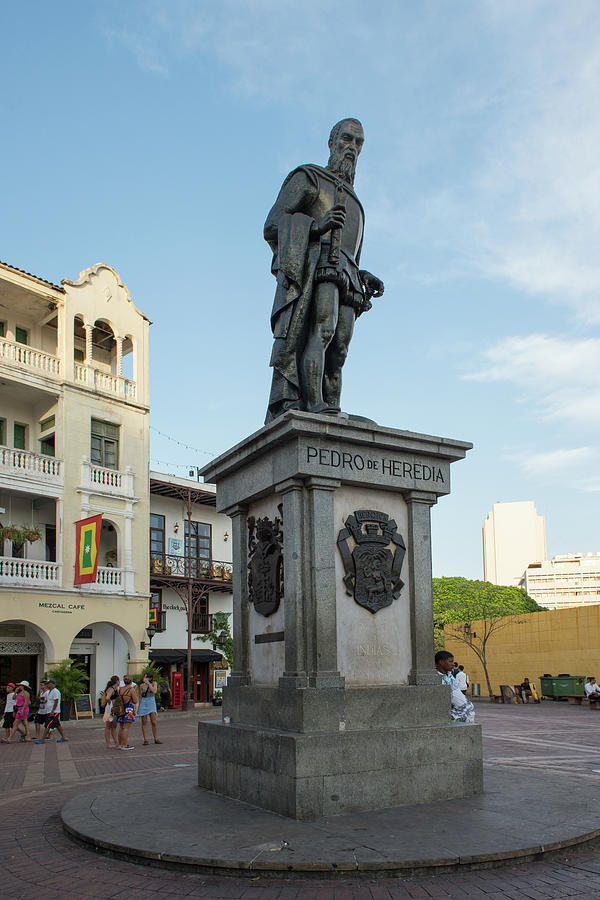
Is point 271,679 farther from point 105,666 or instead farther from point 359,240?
point 105,666

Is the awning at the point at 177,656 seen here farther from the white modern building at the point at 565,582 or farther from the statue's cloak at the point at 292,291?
the white modern building at the point at 565,582

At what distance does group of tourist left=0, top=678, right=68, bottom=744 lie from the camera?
66.3 ft

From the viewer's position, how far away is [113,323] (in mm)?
33000

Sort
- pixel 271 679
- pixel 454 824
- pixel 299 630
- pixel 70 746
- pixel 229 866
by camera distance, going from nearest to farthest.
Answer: pixel 229 866
pixel 454 824
pixel 299 630
pixel 271 679
pixel 70 746

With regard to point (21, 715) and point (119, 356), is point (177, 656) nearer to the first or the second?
point (119, 356)

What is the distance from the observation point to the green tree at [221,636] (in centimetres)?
3716

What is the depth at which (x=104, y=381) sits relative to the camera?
32.3 meters

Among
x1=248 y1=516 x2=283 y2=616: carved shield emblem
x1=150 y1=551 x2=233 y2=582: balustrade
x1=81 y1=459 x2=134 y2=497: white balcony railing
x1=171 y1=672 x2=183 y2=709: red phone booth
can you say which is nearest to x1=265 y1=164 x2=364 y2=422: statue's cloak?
x1=248 y1=516 x2=283 y2=616: carved shield emblem

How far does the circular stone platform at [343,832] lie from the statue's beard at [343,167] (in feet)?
21.9

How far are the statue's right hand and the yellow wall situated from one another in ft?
104

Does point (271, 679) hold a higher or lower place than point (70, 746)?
higher

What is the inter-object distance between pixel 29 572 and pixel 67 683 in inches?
158

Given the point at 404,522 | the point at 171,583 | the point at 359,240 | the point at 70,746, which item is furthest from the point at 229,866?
the point at 171,583

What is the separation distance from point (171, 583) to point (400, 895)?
32382 mm
